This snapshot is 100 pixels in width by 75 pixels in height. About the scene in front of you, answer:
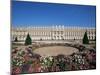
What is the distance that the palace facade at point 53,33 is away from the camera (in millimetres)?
2391

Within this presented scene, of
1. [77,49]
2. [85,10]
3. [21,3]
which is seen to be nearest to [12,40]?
[21,3]

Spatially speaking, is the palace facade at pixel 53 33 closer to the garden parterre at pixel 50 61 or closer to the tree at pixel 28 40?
the tree at pixel 28 40

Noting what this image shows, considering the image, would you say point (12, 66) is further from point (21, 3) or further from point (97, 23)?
point (97, 23)

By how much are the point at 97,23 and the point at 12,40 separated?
1.08 meters

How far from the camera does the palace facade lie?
7.84 ft

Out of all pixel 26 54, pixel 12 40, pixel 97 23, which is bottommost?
pixel 26 54

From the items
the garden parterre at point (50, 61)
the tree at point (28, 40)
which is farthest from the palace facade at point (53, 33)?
the garden parterre at point (50, 61)

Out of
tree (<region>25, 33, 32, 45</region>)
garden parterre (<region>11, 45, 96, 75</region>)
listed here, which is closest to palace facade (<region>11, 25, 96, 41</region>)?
tree (<region>25, 33, 32, 45</region>)

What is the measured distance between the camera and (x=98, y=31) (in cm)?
271

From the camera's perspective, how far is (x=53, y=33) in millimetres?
2521

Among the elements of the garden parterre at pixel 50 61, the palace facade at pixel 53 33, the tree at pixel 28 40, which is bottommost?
the garden parterre at pixel 50 61

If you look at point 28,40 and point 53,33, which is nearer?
point 28,40

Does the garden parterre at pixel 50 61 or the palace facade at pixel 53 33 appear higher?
the palace facade at pixel 53 33

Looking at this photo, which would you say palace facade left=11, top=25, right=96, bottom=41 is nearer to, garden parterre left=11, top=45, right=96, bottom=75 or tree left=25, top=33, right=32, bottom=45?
tree left=25, top=33, right=32, bottom=45
